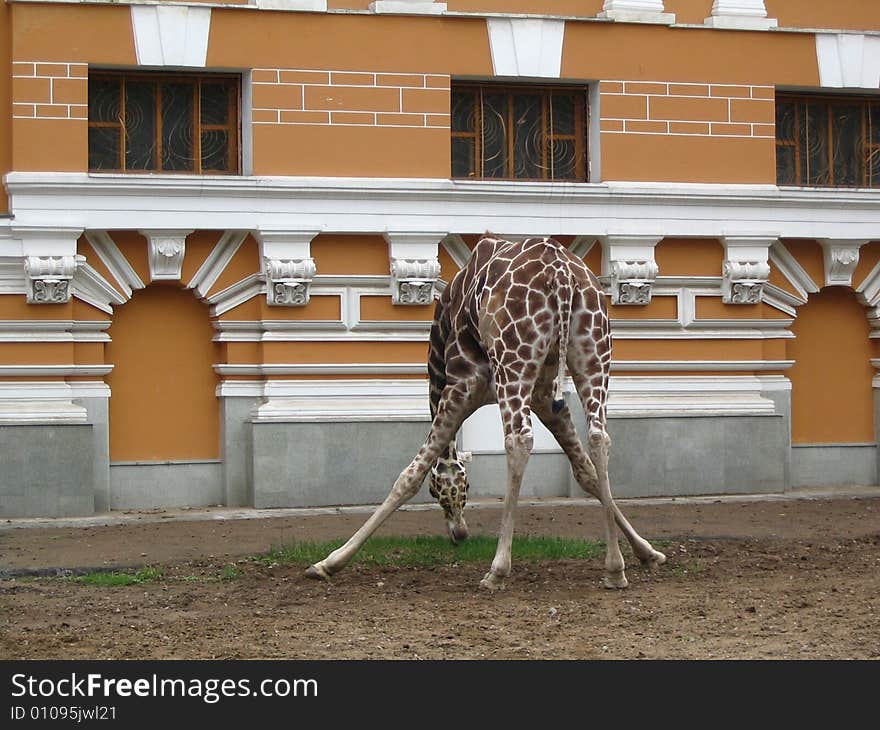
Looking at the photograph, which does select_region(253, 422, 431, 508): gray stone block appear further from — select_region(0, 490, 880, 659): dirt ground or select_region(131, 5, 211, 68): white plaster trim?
select_region(131, 5, 211, 68): white plaster trim

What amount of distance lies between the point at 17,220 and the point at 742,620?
28.7 ft

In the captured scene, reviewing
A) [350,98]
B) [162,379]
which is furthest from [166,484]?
[350,98]

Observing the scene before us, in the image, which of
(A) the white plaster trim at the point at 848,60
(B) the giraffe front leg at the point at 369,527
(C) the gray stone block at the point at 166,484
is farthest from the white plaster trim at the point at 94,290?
(A) the white plaster trim at the point at 848,60

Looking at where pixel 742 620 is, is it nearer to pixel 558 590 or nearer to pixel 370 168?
pixel 558 590

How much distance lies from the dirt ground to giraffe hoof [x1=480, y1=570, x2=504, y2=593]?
0.22 feet

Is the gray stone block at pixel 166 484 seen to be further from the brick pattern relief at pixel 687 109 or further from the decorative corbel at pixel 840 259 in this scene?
the decorative corbel at pixel 840 259

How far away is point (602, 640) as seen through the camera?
341 inches

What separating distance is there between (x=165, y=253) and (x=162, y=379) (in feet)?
4.41

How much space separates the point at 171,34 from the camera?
51.0 feet

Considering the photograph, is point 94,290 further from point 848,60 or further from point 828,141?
point 848,60

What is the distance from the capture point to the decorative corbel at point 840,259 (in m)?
17.4

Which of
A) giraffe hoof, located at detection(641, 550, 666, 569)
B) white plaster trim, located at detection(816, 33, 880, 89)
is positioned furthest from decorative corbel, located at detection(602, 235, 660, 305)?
giraffe hoof, located at detection(641, 550, 666, 569)

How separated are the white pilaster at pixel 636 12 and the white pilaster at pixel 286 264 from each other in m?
4.05

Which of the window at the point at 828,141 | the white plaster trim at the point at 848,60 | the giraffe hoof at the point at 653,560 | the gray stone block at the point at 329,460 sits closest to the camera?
the giraffe hoof at the point at 653,560
